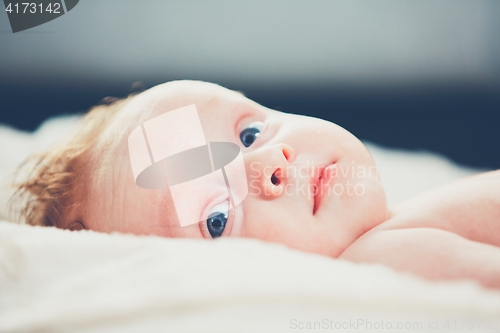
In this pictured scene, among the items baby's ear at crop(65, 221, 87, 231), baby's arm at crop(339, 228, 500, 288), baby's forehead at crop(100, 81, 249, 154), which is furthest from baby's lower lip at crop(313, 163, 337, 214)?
baby's ear at crop(65, 221, 87, 231)

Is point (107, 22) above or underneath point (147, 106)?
above

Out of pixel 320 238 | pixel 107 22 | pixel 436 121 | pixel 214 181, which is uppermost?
pixel 107 22

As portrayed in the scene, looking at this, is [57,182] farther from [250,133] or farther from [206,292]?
[206,292]

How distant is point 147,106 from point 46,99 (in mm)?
816

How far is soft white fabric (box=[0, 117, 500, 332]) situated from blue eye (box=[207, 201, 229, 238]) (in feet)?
0.57

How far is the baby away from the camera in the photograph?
674 mm

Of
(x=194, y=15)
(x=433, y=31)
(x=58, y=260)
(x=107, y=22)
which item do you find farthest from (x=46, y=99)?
(x=433, y=31)

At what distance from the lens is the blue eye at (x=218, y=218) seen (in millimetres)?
697

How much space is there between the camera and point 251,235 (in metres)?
0.68

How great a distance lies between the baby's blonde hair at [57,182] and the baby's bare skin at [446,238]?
1.75 ft

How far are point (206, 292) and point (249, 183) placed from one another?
0.33 meters

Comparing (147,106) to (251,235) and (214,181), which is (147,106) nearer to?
(214,181)

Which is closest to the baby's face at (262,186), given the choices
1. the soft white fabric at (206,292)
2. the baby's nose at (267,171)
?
the baby's nose at (267,171)

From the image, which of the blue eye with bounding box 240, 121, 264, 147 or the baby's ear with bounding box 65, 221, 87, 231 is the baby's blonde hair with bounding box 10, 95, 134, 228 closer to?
the baby's ear with bounding box 65, 221, 87, 231
